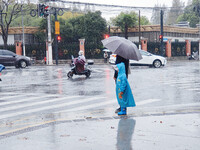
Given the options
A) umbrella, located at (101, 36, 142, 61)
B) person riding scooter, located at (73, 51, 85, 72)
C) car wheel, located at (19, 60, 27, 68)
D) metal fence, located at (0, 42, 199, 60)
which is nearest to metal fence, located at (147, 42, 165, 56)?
metal fence, located at (0, 42, 199, 60)

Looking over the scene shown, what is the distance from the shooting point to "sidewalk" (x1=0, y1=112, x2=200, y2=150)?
5.69m

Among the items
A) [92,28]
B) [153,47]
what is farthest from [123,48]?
[92,28]

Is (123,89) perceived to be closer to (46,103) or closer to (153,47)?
(46,103)

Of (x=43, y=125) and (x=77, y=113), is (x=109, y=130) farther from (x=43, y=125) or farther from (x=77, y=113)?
(x=77, y=113)

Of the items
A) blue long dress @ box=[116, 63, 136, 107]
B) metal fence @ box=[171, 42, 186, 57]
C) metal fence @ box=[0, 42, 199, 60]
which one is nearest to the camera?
blue long dress @ box=[116, 63, 136, 107]

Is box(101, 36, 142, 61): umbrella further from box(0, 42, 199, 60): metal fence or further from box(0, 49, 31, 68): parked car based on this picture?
box(0, 42, 199, 60): metal fence

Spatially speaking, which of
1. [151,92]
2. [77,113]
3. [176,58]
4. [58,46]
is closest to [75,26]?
[58,46]

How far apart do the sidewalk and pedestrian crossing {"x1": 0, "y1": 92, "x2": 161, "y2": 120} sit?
1.72 meters

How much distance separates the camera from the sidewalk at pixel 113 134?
5693 mm

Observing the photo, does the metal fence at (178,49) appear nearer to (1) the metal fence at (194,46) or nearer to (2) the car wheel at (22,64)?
(1) the metal fence at (194,46)

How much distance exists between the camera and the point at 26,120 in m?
8.18

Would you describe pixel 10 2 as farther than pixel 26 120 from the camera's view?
Yes

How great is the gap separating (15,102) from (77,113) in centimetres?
310

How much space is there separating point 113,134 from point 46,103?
4844 millimetres
